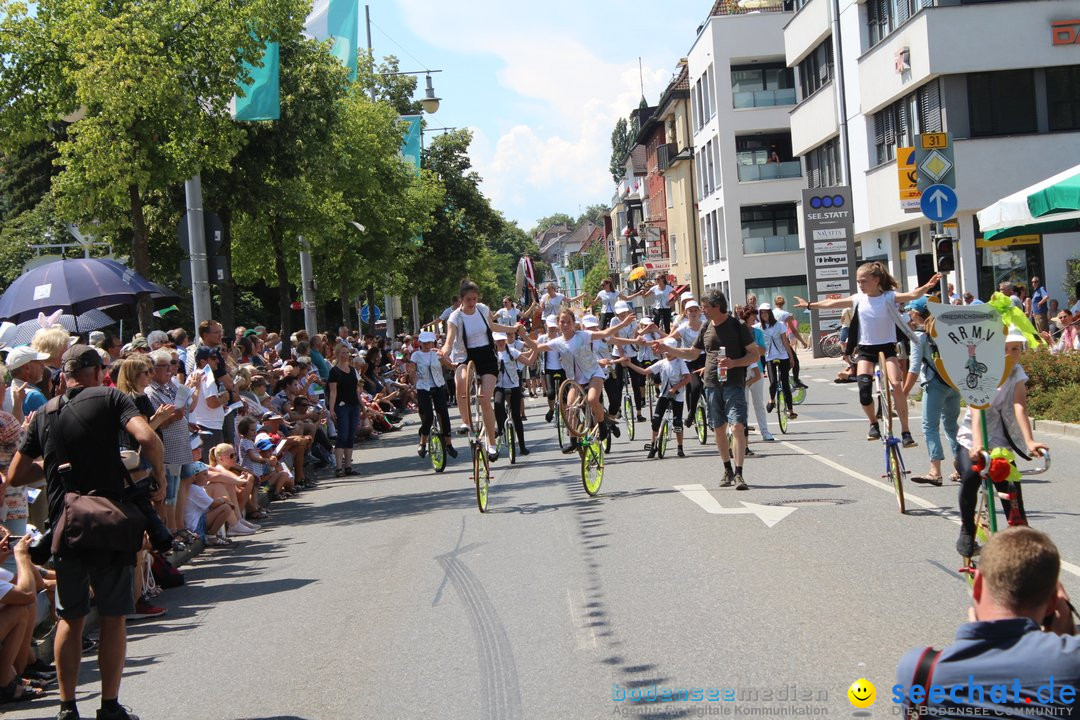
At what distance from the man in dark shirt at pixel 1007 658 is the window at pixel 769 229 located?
5333cm

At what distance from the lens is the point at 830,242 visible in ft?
112

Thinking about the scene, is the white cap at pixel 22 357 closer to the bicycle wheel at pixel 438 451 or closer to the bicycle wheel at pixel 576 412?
the bicycle wheel at pixel 576 412

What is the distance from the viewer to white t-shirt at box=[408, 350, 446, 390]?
59.8ft

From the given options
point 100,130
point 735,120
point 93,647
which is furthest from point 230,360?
point 735,120

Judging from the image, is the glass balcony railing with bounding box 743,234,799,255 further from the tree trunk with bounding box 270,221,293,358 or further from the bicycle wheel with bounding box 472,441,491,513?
the bicycle wheel with bounding box 472,441,491,513

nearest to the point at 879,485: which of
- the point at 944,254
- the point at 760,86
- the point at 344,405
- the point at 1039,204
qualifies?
the point at 1039,204

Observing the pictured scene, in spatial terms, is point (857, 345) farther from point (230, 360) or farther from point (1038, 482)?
point (230, 360)

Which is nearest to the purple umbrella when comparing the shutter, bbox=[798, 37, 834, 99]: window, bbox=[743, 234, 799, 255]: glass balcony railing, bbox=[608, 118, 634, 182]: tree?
the shutter

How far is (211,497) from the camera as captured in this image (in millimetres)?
12727

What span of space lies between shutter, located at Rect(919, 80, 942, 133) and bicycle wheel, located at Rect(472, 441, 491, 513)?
22831mm

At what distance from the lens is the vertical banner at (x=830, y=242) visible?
112ft

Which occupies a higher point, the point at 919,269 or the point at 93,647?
the point at 919,269

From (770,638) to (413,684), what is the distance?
1.92 meters

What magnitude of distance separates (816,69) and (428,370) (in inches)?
1164
